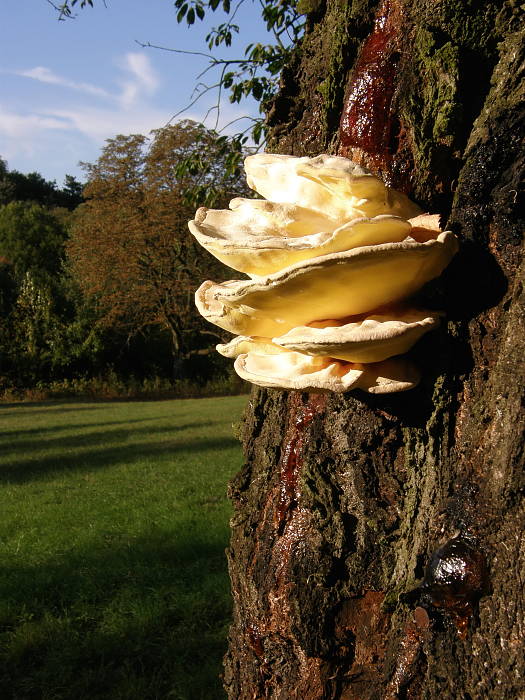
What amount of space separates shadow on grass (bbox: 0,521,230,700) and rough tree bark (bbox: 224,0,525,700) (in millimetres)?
2145

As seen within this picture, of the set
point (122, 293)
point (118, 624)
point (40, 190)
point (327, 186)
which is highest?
point (40, 190)

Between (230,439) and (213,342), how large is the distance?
615 inches

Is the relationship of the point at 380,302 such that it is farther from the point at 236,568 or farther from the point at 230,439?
the point at 230,439

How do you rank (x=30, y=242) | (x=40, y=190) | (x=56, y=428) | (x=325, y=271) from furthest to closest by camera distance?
(x=40, y=190) → (x=30, y=242) → (x=56, y=428) → (x=325, y=271)

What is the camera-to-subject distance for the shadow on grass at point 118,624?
10.3 ft

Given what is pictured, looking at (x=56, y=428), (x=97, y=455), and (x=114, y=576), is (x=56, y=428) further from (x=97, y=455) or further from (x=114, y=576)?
(x=114, y=576)

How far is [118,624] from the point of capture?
3656 mm

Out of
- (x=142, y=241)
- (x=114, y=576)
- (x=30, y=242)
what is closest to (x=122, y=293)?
(x=142, y=241)

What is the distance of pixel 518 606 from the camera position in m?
0.84

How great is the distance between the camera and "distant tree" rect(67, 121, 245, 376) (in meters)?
22.0

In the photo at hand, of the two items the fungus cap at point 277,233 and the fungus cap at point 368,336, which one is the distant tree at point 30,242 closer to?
the fungus cap at point 277,233

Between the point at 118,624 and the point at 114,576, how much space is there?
2.36 ft

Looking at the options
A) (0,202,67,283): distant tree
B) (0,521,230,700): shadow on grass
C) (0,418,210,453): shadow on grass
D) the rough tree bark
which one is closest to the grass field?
(0,521,230,700): shadow on grass

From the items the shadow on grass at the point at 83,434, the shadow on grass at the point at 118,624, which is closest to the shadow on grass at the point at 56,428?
the shadow on grass at the point at 83,434
